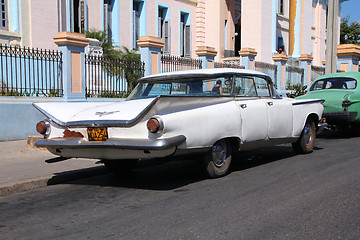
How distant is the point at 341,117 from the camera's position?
1052 cm

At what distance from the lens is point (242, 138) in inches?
248

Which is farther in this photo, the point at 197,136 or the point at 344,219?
the point at 197,136

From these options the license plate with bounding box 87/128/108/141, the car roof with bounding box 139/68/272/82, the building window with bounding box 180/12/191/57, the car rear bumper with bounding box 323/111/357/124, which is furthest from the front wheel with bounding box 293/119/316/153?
the building window with bounding box 180/12/191/57

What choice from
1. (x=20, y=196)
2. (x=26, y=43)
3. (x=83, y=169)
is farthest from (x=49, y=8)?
(x=20, y=196)

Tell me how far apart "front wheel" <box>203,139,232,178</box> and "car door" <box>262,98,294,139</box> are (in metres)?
1.11

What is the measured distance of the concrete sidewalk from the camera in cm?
599

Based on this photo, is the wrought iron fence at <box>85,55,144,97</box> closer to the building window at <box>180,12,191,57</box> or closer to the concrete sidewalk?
the concrete sidewalk

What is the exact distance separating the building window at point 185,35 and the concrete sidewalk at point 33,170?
15.5 metres

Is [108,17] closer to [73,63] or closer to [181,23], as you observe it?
[181,23]

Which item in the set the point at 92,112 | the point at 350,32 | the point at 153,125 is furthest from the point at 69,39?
the point at 350,32

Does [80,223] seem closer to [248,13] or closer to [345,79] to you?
[345,79]

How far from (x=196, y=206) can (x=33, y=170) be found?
3416 millimetres

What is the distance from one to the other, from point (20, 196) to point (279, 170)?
13.0ft

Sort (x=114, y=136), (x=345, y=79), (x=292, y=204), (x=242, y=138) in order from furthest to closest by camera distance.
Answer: (x=345, y=79), (x=242, y=138), (x=114, y=136), (x=292, y=204)
